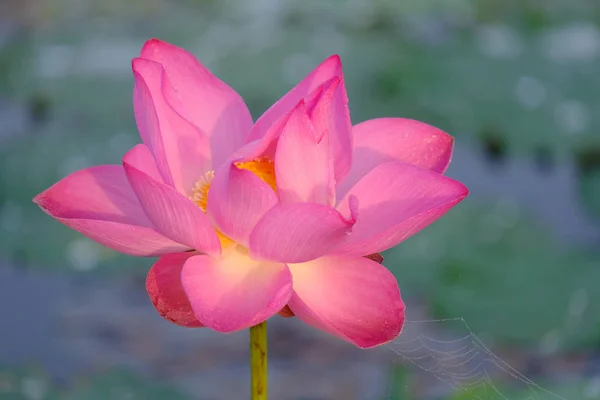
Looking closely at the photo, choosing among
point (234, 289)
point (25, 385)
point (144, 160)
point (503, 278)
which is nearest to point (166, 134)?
point (144, 160)

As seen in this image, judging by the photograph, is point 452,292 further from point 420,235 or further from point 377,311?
point 377,311

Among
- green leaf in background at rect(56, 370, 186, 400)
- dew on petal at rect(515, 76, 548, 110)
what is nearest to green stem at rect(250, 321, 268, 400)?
green leaf in background at rect(56, 370, 186, 400)

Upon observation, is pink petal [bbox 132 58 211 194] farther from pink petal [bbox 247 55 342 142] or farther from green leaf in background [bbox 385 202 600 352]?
green leaf in background [bbox 385 202 600 352]

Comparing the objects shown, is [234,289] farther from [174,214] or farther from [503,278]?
[503,278]

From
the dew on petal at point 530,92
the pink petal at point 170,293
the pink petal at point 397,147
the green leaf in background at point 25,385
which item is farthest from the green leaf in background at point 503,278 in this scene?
the pink petal at point 170,293

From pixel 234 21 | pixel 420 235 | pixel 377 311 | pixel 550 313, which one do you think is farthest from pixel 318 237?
pixel 234 21

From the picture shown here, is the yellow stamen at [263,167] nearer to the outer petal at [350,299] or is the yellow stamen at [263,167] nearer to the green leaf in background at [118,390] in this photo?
the outer petal at [350,299]
